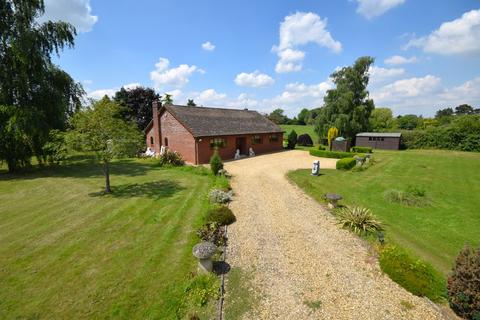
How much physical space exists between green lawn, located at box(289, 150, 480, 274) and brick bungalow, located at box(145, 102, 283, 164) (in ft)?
29.2

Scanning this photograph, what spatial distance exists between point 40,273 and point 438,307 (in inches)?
397

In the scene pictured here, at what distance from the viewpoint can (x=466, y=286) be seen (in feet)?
16.4

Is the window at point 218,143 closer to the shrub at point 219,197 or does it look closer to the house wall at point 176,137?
the house wall at point 176,137

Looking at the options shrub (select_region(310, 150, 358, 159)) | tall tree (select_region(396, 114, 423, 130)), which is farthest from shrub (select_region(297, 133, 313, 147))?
tall tree (select_region(396, 114, 423, 130))

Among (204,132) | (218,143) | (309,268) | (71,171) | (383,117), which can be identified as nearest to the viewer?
(309,268)

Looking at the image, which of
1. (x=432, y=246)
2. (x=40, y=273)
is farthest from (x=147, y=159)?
(x=432, y=246)

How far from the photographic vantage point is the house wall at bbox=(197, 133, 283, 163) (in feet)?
74.8

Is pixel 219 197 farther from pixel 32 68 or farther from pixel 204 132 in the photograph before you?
pixel 32 68

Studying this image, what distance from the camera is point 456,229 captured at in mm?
9055

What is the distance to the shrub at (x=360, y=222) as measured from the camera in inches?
352

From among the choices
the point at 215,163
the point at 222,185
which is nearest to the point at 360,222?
the point at 222,185

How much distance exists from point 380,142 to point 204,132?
29.0 m

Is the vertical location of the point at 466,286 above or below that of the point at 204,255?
below

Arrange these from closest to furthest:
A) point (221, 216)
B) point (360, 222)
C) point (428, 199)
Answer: point (360, 222) < point (221, 216) < point (428, 199)
